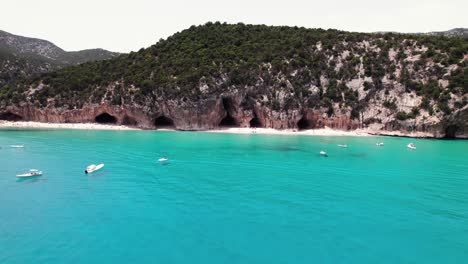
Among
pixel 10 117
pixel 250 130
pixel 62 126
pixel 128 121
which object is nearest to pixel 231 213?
pixel 250 130

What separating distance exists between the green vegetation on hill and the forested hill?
0.20 metres

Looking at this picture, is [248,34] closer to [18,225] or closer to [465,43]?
[465,43]

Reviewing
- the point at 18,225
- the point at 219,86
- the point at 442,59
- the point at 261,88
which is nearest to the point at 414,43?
the point at 442,59

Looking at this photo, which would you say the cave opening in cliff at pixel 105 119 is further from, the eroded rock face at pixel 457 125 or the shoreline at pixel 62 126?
the eroded rock face at pixel 457 125

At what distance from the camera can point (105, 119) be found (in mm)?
72375

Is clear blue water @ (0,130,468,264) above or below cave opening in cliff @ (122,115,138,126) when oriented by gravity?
below

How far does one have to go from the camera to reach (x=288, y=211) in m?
15.1

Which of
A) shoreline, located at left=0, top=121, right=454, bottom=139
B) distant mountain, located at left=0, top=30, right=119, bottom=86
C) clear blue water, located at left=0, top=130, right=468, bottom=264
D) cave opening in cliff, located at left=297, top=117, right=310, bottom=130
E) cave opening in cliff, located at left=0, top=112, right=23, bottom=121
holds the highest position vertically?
distant mountain, located at left=0, top=30, right=119, bottom=86

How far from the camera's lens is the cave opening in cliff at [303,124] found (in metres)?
67.4

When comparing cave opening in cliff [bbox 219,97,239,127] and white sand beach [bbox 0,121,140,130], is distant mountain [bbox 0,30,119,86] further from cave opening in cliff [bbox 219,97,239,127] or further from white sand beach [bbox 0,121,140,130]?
cave opening in cliff [bbox 219,97,239,127]

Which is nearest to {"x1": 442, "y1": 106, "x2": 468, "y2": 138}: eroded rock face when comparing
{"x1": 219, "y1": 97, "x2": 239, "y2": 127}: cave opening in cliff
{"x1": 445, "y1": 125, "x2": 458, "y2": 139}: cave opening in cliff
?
{"x1": 445, "y1": 125, "x2": 458, "y2": 139}: cave opening in cliff

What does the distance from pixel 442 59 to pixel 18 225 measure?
230ft

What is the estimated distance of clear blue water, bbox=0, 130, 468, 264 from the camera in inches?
427

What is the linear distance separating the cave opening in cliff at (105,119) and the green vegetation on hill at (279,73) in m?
4.95
